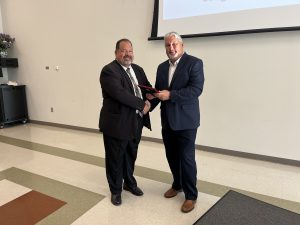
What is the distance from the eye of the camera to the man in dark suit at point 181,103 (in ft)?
6.42

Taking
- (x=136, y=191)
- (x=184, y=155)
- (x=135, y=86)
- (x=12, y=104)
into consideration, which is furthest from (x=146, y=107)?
(x=12, y=104)

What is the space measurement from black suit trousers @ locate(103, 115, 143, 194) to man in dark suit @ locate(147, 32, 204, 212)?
0.32m

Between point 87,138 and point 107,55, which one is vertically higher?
point 107,55

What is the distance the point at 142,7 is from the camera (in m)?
3.72

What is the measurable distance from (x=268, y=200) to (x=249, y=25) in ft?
6.41

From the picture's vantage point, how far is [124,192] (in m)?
2.44

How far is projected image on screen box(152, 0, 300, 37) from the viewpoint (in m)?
2.81

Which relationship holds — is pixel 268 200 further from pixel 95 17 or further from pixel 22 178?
pixel 95 17

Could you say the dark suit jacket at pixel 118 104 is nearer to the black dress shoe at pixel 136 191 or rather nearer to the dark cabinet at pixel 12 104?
the black dress shoe at pixel 136 191

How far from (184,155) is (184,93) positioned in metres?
0.52

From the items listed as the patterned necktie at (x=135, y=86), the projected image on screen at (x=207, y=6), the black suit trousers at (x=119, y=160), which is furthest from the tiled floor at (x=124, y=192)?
the projected image on screen at (x=207, y=6)

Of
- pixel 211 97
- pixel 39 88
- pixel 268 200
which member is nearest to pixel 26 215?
pixel 268 200

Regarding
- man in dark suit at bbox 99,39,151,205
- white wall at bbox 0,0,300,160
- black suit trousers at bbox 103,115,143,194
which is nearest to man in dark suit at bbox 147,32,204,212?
man in dark suit at bbox 99,39,151,205

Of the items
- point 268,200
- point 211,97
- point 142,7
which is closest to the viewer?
point 268,200
